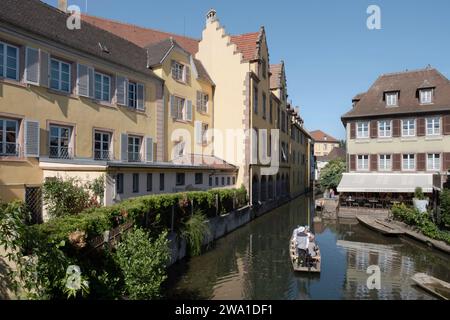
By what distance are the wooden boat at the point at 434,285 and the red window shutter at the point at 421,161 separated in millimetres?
18429

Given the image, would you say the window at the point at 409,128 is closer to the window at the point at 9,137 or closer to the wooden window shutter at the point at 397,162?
the wooden window shutter at the point at 397,162

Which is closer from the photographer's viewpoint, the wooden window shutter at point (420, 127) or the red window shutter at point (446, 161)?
the red window shutter at point (446, 161)

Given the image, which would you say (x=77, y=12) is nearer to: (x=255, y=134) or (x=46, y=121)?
(x=46, y=121)

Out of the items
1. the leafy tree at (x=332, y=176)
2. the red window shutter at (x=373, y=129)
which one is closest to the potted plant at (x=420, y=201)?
the red window shutter at (x=373, y=129)

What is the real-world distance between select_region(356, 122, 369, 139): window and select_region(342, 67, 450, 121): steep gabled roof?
0.81 m

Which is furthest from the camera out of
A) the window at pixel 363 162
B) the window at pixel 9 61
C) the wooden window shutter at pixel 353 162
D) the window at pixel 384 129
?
the wooden window shutter at pixel 353 162

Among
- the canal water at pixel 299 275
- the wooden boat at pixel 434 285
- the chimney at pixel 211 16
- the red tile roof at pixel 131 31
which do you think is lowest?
the canal water at pixel 299 275

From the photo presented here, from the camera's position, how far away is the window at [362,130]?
3095 cm

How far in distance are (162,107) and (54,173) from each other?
10.1 metres

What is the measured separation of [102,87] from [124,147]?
368 cm

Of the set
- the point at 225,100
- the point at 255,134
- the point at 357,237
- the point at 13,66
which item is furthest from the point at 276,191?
the point at 13,66

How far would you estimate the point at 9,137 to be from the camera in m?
14.7

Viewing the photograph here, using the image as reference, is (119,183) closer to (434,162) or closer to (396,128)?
(396,128)

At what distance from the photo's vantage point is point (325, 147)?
117000mm
